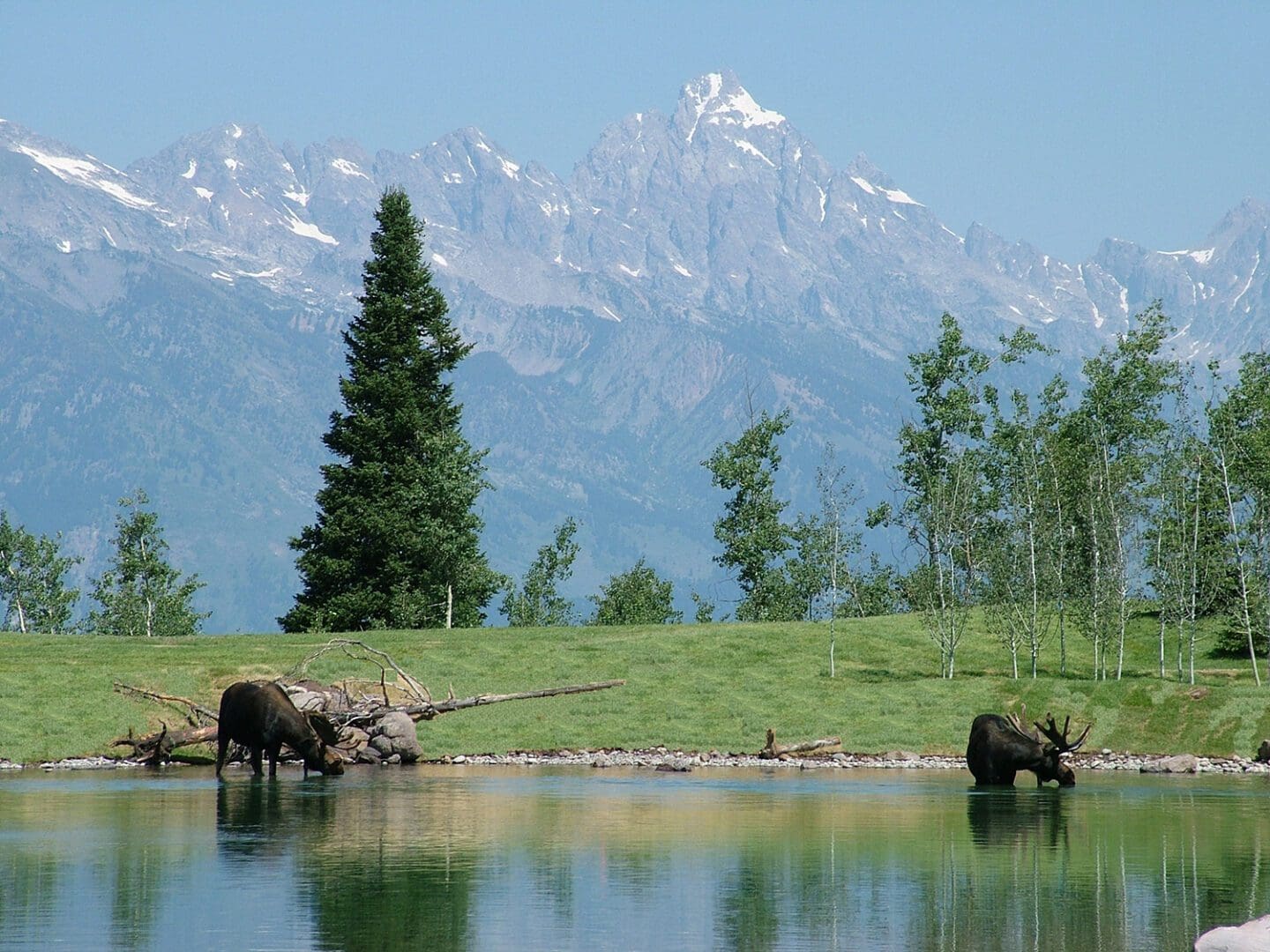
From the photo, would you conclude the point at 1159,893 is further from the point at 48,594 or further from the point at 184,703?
the point at 48,594

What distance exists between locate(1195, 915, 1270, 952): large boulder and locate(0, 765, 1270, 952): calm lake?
262cm

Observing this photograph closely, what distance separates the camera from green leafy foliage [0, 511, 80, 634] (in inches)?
5408

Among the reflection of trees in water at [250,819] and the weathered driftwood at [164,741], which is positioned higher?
the weathered driftwood at [164,741]

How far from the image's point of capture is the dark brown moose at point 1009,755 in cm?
4219

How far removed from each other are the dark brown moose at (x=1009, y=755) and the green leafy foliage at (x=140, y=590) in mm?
91041

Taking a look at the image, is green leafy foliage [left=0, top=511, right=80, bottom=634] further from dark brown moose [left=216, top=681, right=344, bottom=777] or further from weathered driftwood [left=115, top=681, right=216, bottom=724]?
dark brown moose [left=216, top=681, right=344, bottom=777]

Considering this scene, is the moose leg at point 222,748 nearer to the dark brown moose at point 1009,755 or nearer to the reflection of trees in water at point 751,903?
the reflection of trees in water at point 751,903

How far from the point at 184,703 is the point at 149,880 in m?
27.0

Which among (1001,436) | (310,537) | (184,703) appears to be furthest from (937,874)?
(1001,436)

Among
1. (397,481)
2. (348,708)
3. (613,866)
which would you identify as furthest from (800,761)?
(397,481)

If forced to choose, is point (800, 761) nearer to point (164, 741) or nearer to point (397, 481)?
point (164, 741)

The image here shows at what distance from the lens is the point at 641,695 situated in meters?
57.6

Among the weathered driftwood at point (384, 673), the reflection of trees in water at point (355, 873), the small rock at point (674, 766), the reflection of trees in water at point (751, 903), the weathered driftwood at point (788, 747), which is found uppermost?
the weathered driftwood at point (384, 673)

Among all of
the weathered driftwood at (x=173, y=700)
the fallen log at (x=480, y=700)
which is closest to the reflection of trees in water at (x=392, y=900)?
the weathered driftwood at (x=173, y=700)
